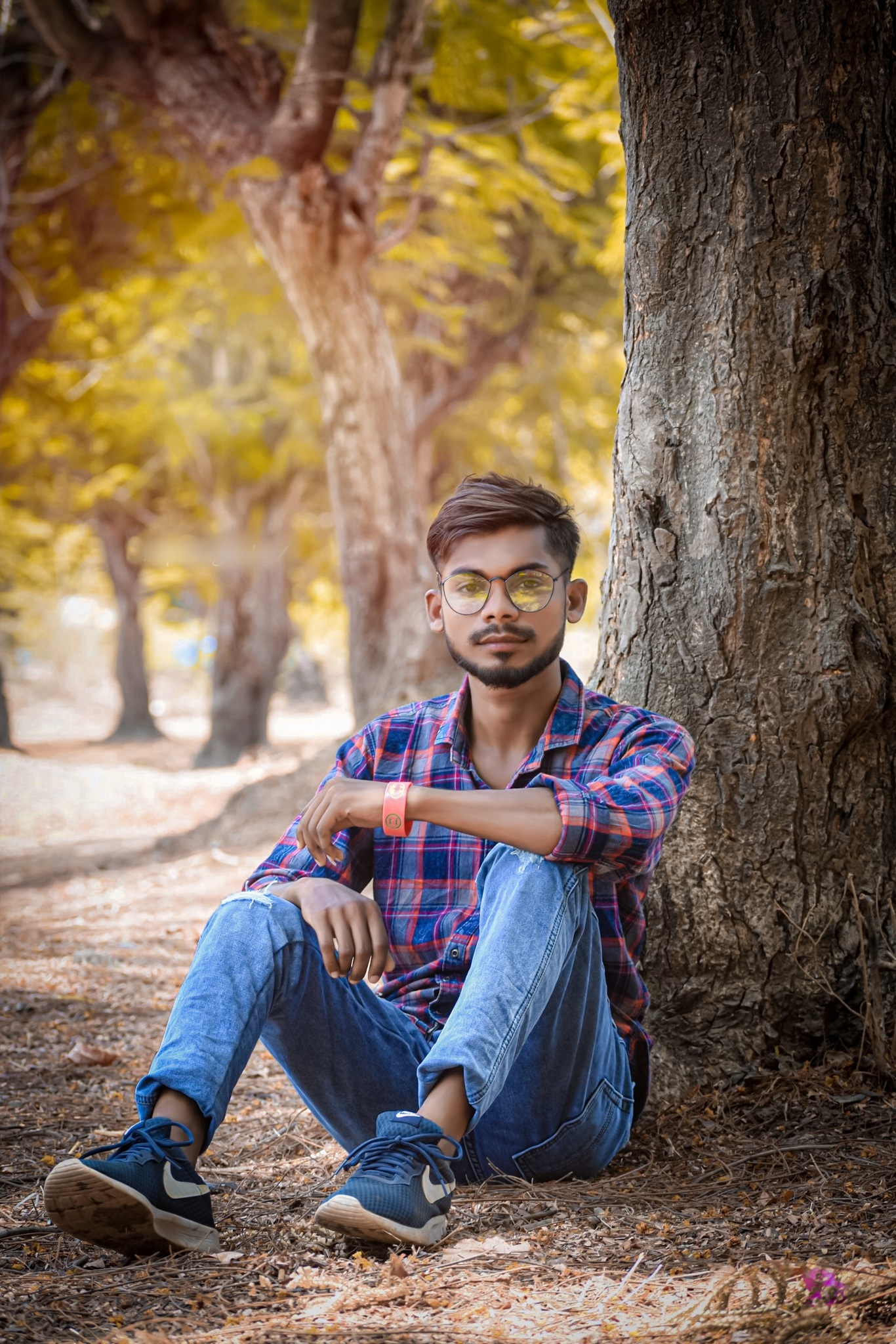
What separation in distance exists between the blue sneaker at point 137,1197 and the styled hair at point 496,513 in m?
1.55

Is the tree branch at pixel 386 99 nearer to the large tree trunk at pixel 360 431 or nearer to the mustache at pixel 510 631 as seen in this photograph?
the large tree trunk at pixel 360 431

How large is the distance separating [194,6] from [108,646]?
152 ft

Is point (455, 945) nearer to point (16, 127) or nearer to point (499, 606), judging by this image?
point (499, 606)

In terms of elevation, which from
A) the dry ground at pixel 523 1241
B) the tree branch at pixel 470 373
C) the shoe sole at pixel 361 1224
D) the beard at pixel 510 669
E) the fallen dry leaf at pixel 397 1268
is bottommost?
the dry ground at pixel 523 1241

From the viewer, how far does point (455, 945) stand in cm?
262

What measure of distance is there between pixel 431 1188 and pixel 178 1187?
476 mm

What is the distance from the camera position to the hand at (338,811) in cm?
250

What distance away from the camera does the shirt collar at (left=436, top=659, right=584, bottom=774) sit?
2717 millimetres

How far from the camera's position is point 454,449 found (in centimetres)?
1449

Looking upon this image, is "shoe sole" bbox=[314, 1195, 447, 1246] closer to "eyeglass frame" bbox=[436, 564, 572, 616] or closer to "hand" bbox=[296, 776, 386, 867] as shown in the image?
"hand" bbox=[296, 776, 386, 867]

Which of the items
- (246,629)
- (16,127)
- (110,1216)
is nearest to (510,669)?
(110,1216)

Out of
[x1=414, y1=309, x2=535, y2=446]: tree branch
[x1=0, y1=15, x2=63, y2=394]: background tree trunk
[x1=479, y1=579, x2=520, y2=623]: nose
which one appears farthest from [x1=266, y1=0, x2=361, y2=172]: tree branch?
[x1=479, y1=579, x2=520, y2=623]: nose

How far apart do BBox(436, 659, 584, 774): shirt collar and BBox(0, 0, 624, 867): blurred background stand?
5.00m

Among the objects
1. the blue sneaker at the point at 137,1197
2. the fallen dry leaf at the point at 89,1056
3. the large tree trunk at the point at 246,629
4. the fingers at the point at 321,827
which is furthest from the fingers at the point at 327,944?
the large tree trunk at the point at 246,629
